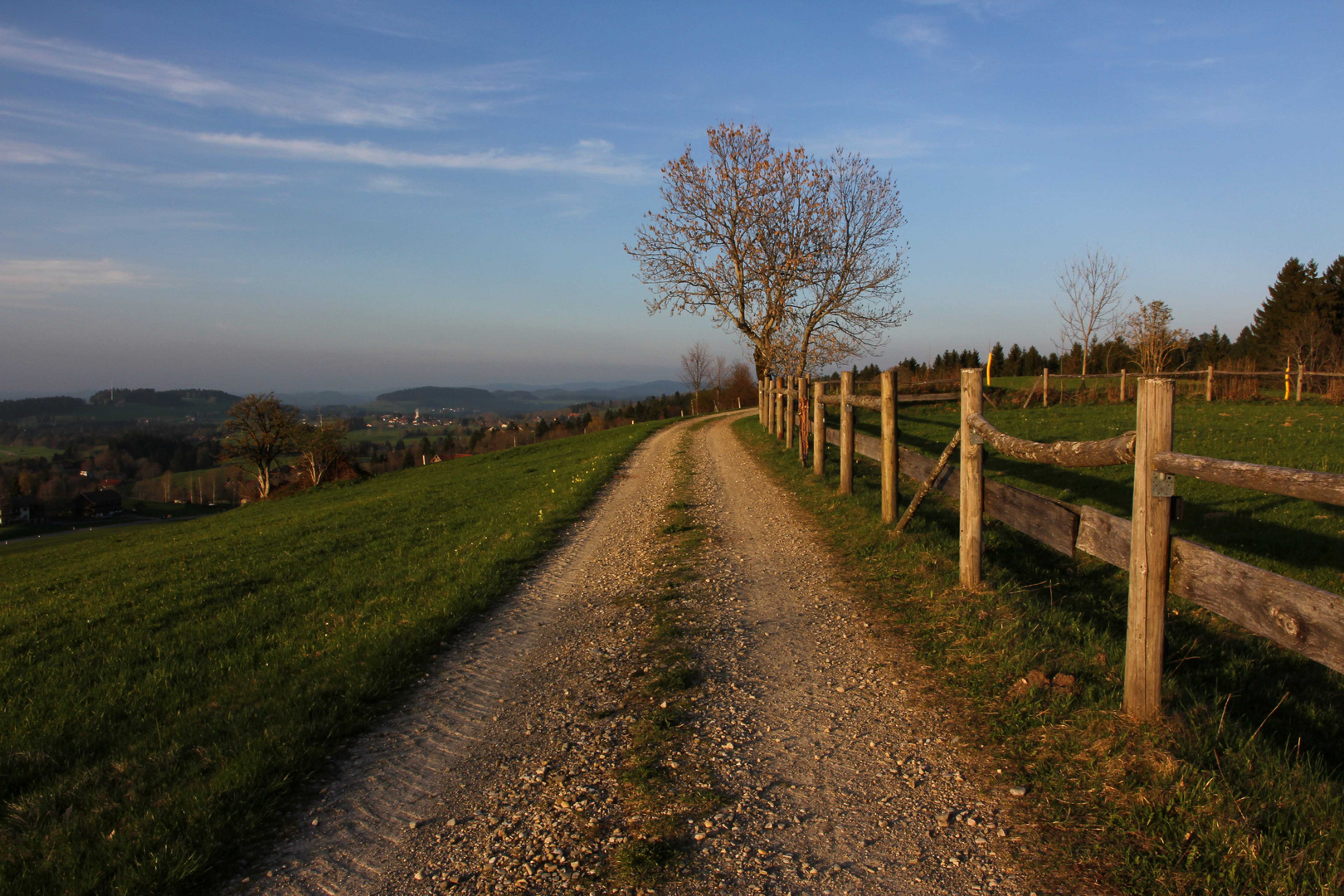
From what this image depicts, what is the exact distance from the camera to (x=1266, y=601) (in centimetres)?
316

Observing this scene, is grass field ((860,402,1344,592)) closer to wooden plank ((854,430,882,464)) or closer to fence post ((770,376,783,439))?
wooden plank ((854,430,882,464))

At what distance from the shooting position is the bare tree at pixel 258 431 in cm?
3875

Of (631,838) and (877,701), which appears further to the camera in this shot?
(877,701)

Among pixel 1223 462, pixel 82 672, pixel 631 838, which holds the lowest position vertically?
pixel 82 672

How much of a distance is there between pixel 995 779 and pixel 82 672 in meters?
6.79

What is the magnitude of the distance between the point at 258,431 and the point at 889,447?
40024 millimetres

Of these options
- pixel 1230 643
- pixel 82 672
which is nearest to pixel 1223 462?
pixel 1230 643

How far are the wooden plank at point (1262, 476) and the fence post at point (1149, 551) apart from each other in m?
0.10

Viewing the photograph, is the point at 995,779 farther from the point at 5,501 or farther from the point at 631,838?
the point at 5,501

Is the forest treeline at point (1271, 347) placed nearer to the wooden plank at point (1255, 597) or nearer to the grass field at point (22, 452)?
the wooden plank at point (1255, 597)

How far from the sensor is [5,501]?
200 feet

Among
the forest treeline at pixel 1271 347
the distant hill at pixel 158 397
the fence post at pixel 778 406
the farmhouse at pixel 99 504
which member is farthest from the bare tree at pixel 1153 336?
the distant hill at pixel 158 397

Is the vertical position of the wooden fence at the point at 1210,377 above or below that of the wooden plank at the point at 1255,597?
above

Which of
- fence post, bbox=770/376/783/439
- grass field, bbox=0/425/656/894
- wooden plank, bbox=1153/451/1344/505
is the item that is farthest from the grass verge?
fence post, bbox=770/376/783/439
